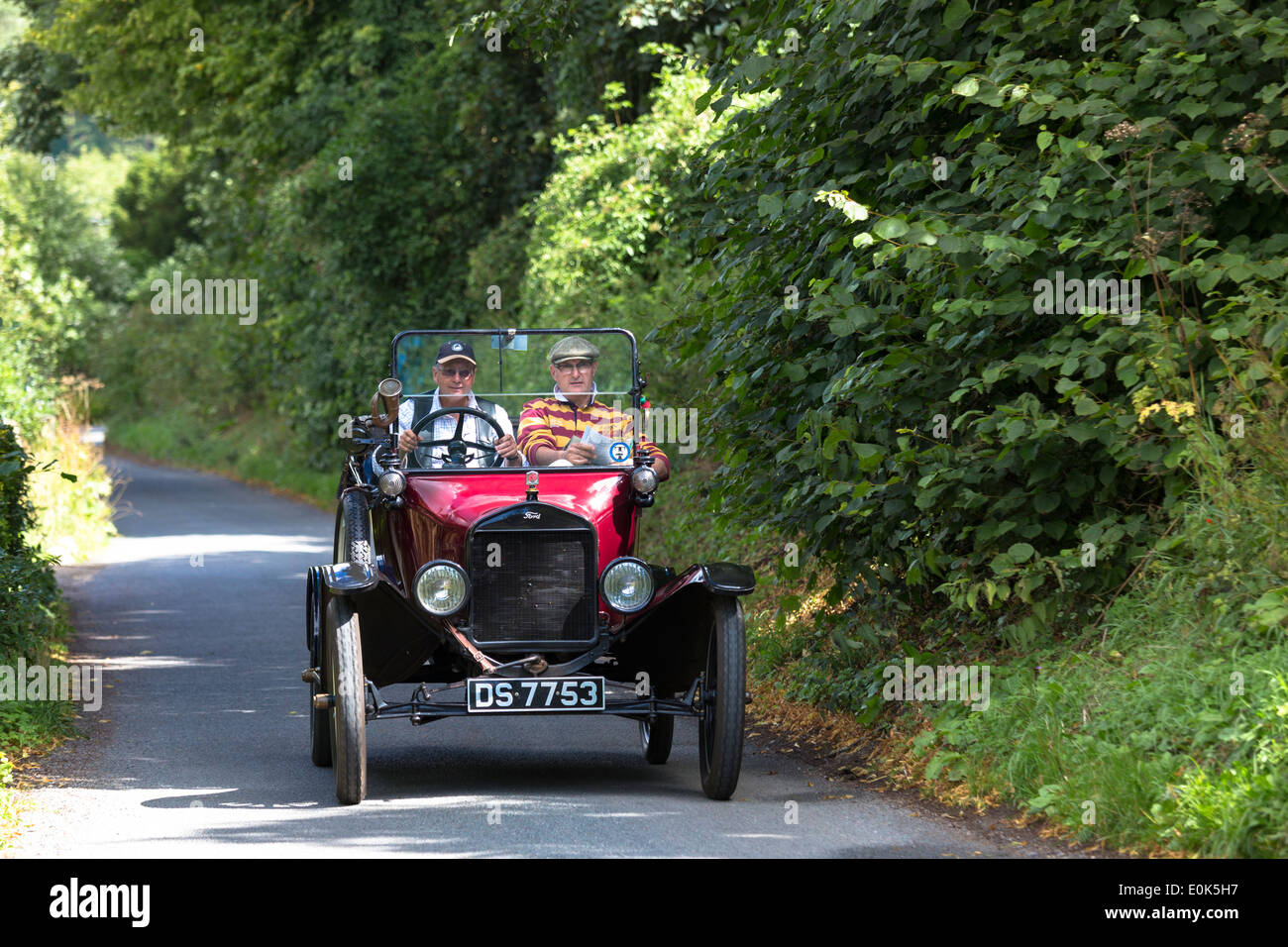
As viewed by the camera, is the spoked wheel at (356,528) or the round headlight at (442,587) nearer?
the round headlight at (442,587)

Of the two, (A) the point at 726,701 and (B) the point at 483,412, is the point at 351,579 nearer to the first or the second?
(B) the point at 483,412

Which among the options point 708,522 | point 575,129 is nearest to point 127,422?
point 575,129

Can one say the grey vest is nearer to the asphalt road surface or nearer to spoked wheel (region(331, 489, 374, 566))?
spoked wheel (region(331, 489, 374, 566))

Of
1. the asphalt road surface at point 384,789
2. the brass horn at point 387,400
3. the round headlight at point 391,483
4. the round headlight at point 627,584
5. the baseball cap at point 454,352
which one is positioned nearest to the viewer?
the asphalt road surface at point 384,789

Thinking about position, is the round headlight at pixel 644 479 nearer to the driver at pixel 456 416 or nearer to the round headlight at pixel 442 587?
the driver at pixel 456 416

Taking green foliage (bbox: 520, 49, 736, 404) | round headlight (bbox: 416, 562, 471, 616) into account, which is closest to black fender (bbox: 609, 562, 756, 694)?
round headlight (bbox: 416, 562, 471, 616)

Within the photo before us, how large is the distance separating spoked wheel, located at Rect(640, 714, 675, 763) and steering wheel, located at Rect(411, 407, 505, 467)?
5.20ft

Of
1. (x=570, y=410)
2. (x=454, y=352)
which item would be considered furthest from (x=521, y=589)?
(x=454, y=352)

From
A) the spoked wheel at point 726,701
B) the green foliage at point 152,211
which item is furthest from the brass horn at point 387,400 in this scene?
the green foliage at point 152,211

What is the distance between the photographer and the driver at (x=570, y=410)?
8664 millimetres

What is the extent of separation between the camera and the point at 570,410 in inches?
344

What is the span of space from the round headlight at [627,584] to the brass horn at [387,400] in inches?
59.8

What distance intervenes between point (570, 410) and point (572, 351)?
0.32 metres

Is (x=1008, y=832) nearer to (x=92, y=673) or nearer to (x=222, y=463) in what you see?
(x=92, y=673)
